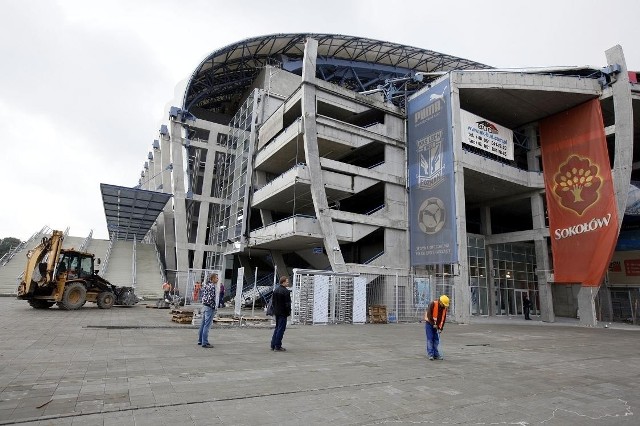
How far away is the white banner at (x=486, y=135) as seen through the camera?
85.2 feet

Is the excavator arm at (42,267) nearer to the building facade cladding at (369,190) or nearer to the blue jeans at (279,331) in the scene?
the building facade cladding at (369,190)

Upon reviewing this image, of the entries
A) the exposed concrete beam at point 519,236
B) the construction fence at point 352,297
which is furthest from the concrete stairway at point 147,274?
the exposed concrete beam at point 519,236

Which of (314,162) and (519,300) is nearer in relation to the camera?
(314,162)

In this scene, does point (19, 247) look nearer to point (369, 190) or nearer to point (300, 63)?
point (369, 190)

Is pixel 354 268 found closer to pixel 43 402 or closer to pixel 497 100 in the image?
pixel 497 100

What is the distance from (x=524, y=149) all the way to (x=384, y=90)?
12.4 m

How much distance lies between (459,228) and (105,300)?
2012 centimetres

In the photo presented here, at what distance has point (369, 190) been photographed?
3147cm

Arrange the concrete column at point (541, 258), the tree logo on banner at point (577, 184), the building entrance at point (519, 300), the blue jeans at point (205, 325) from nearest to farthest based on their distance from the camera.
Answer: the blue jeans at point (205, 325)
the tree logo on banner at point (577, 184)
the concrete column at point (541, 258)
the building entrance at point (519, 300)

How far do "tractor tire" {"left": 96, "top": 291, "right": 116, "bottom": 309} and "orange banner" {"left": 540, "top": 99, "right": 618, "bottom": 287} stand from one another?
86.8 feet

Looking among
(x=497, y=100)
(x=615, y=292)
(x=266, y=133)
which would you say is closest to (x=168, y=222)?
(x=266, y=133)

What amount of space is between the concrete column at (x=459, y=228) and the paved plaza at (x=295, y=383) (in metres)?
11.3

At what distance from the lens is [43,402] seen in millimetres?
4688

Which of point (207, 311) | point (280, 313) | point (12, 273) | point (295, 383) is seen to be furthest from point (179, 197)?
point (295, 383)
